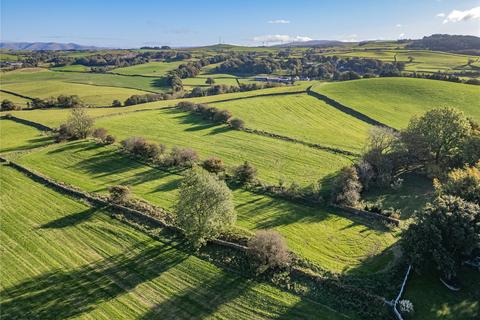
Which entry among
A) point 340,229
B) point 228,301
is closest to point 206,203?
point 228,301

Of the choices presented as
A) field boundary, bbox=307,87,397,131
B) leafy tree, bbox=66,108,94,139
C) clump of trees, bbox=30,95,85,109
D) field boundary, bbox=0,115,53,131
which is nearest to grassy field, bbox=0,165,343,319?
leafy tree, bbox=66,108,94,139

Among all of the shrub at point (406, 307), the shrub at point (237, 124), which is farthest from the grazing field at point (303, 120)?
the shrub at point (406, 307)

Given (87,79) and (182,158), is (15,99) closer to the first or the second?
(87,79)

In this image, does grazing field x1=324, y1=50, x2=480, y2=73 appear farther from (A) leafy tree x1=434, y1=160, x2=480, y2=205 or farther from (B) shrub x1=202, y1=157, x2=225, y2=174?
(A) leafy tree x1=434, y1=160, x2=480, y2=205

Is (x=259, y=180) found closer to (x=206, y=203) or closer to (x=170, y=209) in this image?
(x=170, y=209)

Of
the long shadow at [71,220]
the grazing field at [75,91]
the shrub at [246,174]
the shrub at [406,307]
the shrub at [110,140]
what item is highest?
the grazing field at [75,91]

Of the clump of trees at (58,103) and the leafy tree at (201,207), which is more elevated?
the clump of trees at (58,103)

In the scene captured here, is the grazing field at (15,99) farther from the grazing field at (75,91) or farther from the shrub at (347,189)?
the shrub at (347,189)
